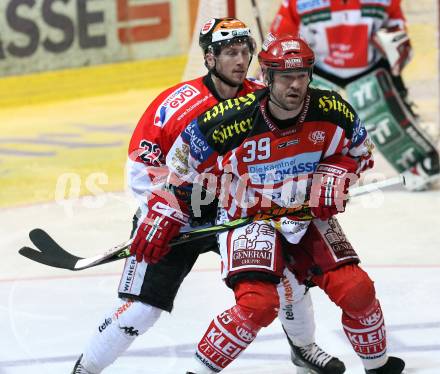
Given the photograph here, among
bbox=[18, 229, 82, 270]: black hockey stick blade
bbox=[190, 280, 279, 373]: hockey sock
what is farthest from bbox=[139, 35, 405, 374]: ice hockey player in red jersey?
bbox=[18, 229, 82, 270]: black hockey stick blade

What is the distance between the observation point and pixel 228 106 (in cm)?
394

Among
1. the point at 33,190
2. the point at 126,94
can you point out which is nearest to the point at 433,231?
the point at 33,190

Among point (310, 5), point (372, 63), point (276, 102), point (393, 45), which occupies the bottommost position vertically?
point (372, 63)

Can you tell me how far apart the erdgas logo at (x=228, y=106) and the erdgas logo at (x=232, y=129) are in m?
0.05

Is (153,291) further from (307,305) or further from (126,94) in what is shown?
(126,94)

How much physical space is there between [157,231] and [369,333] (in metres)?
0.75

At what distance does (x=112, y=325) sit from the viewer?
4062 mm

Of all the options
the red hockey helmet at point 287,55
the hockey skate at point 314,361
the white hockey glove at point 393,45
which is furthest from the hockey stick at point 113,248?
the white hockey glove at point 393,45

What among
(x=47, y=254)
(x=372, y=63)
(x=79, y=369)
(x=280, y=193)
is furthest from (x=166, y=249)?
(x=372, y=63)

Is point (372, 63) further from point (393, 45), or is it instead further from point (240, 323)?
point (240, 323)

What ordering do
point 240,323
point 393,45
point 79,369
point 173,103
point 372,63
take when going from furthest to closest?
point 372,63 < point 393,45 < point 173,103 < point 79,369 < point 240,323

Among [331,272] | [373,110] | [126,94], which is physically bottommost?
[126,94]

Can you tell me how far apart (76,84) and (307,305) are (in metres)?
5.68

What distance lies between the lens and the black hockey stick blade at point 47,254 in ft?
14.5
